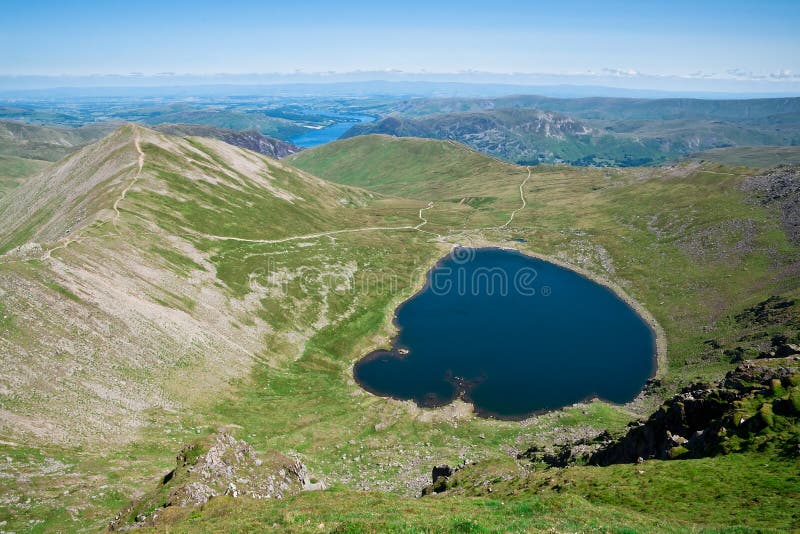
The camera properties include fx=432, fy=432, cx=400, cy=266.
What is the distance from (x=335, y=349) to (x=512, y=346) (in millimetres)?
46950

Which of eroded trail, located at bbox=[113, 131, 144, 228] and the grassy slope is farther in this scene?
eroded trail, located at bbox=[113, 131, 144, 228]

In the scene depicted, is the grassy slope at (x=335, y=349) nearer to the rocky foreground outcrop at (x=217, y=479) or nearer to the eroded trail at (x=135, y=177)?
the eroded trail at (x=135, y=177)

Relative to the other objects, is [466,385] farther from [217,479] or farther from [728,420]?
[217,479]

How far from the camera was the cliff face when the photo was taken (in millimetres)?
37969

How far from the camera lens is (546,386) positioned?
98000 mm

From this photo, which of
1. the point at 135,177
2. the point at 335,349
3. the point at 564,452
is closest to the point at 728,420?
the point at 564,452

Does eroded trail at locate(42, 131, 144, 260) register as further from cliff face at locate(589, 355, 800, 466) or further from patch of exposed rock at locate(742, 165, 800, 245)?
patch of exposed rock at locate(742, 165, 800, 245)

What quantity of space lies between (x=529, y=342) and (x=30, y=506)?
10456cm

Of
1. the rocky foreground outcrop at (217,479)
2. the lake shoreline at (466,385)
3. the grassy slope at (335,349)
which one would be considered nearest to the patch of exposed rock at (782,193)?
the grassy slope at (335,349)

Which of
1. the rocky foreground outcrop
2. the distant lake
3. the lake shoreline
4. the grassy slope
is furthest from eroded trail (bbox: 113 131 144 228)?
the rocky foreground outcrop

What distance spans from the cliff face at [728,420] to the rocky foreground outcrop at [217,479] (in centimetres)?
3733

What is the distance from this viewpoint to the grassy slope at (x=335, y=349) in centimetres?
3316

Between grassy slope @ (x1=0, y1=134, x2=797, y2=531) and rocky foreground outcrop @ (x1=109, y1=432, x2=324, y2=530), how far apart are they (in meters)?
5.06

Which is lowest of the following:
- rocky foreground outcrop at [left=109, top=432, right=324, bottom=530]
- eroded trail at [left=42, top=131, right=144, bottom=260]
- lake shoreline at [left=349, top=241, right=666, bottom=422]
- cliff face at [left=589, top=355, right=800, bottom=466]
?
lake shoreline at [left=349, top=241, right=666, bottom=422]
